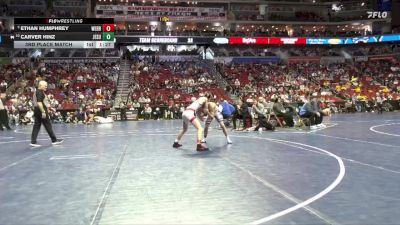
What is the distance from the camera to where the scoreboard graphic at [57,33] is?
79.1 feet

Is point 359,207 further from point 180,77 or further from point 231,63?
point 231,63

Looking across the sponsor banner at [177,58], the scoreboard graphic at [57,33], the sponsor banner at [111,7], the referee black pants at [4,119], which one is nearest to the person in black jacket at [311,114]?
the scoreboard graphic at [57,33]

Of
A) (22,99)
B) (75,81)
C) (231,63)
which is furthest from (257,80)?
(22,99)

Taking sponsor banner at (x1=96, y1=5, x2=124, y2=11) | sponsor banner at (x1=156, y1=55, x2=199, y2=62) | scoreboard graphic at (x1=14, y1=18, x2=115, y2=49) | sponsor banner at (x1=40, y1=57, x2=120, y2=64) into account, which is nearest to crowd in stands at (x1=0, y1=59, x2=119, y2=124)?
sponsor banner at (x1=40, y1=57, x2=120, y2=64)

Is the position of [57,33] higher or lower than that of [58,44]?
higher

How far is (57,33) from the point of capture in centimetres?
2411

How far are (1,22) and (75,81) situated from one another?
59.1 ft

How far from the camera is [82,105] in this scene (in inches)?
1070

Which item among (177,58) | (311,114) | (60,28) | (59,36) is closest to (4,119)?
(59,36)

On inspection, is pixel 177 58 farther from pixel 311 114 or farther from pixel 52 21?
pixel 311 114

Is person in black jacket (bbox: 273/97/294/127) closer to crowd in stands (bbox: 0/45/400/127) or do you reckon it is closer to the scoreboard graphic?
crowd in stands (bbox: 0/45/400/127)

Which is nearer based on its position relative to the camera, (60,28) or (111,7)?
(60,28)

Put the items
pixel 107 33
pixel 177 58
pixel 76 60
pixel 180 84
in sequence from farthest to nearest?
pixel 177 58 < pixel 76 60 < pixel 180 84 < pixel 107 33

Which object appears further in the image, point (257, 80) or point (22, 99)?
point (257, 80)
